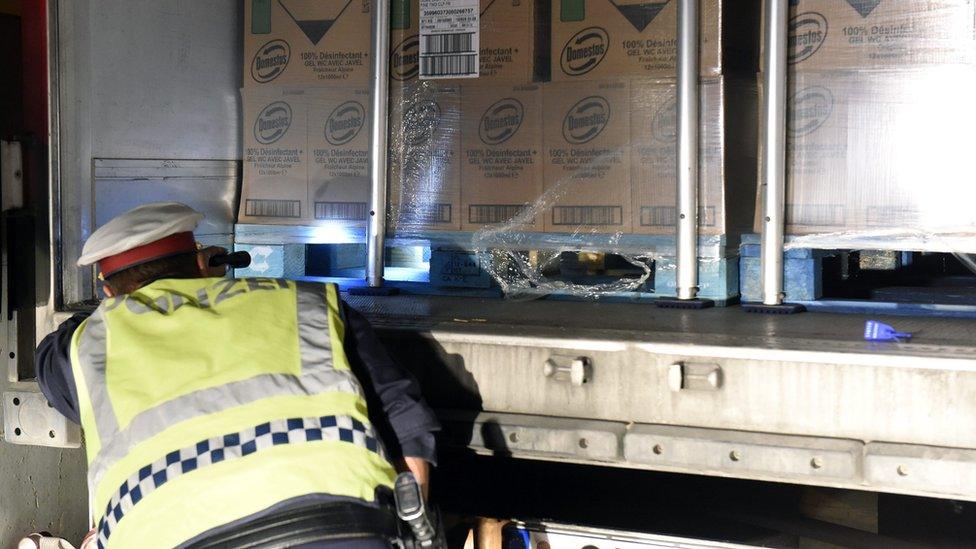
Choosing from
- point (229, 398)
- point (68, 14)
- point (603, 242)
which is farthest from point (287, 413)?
point (68, 14)

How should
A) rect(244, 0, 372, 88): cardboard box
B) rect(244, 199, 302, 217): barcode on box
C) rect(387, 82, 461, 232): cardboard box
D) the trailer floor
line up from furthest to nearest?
rect(244, 199, 302, 217): barcode on box < rect(244, 0, 372, 88): cardboard box < rect(387, 82, 461, 232): cardboard box < the trailer floor

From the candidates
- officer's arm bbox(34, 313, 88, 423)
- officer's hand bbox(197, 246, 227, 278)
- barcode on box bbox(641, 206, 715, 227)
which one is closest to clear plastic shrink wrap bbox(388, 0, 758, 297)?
barcode on box bbox(641, 206, 715, 227)

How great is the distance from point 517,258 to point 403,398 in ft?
3.33

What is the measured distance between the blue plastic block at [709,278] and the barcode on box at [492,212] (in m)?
0.46

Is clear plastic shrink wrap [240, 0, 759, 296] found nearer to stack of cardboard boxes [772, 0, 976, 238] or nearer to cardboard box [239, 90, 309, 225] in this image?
cardboard box [239, 90, 309, 225]

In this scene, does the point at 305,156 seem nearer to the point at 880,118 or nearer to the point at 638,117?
the point at 638,117

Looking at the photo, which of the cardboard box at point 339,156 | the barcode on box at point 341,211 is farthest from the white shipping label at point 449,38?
the barcode on box at point 341,211

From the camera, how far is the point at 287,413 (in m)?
2.33

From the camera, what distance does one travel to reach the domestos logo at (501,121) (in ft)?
11.2

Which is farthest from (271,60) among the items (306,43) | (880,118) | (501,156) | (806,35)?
(880,118)

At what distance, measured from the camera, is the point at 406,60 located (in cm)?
363

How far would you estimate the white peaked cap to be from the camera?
2.67 meters

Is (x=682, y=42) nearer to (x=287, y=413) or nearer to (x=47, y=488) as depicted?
(x=287, y=413)

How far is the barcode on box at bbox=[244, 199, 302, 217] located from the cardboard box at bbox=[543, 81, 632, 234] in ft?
2.97
